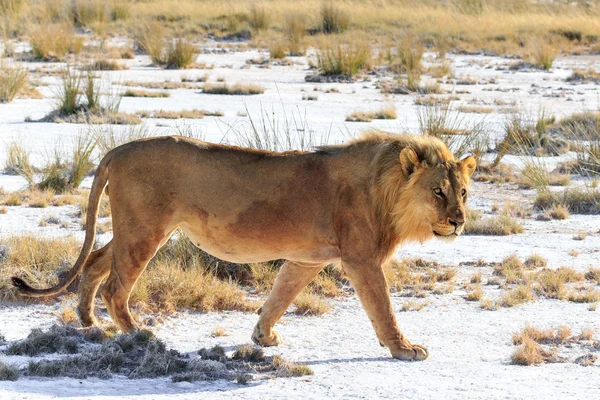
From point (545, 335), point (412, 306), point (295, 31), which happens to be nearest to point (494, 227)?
point (412, 306)

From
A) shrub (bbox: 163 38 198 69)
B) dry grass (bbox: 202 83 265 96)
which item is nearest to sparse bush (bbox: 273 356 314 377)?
dry grass (bbox: 202 83 265 96)

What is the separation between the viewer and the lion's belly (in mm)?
7492

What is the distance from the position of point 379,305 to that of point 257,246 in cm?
93

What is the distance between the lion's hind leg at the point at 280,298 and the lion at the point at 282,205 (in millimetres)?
290

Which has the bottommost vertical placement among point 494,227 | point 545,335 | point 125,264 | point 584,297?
point 494,227

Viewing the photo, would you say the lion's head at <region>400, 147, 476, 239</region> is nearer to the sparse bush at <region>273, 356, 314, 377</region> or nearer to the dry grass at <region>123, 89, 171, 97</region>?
the sparse bush at <region>273, 356, 314, 377</region>

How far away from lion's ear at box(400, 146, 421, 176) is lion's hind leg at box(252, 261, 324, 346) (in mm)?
1051

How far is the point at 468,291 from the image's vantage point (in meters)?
9.73

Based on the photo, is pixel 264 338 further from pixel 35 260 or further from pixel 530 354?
pixel 35 260

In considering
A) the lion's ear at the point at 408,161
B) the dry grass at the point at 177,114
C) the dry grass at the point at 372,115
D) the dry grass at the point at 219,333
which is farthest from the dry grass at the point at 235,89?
the lion's ear at the point at 408,161

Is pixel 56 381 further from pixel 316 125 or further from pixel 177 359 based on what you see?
pixel 316 125

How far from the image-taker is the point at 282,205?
7.52m

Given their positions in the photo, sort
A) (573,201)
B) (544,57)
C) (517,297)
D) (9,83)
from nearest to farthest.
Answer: (517,297) → (573,201) → (9,83) → (544,57)

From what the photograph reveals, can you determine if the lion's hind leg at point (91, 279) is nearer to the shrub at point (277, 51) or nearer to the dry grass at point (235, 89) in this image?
the dry grass at point (235, 89)
